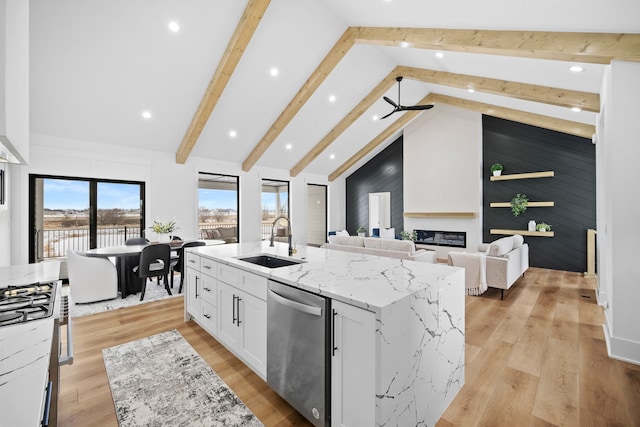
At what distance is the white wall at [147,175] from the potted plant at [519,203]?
234 inches

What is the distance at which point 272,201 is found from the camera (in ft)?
28.2

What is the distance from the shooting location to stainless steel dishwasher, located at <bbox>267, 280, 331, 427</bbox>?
154 centimetres

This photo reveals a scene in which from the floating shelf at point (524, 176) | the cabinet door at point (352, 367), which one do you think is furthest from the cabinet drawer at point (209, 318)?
the floating shelf at point (524, 176)

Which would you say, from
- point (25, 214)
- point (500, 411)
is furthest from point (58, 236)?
point (500, 411)

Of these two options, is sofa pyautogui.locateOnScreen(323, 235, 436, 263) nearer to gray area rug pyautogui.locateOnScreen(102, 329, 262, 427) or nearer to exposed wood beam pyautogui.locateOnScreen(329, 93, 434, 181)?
gray area rug pyautogui.locateOnScreen(102, 329, 262, 427)

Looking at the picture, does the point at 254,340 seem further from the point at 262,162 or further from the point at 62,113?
the point at 262,162

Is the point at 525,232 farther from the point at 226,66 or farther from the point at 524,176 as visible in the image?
the point at 226,66

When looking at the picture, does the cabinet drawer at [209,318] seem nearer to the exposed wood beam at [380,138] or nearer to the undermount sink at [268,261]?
the undermount sink at [268,261]

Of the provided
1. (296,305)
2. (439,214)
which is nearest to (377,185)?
(439,214)

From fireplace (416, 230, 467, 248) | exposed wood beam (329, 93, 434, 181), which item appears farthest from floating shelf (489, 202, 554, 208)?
exposed wood beam (329, 93, 434, 181)

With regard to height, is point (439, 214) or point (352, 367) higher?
point (439, 214)

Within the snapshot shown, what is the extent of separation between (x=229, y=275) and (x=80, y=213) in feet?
15.1

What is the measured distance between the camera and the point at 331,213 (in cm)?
1009

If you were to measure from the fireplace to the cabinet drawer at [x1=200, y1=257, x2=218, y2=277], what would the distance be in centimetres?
674
